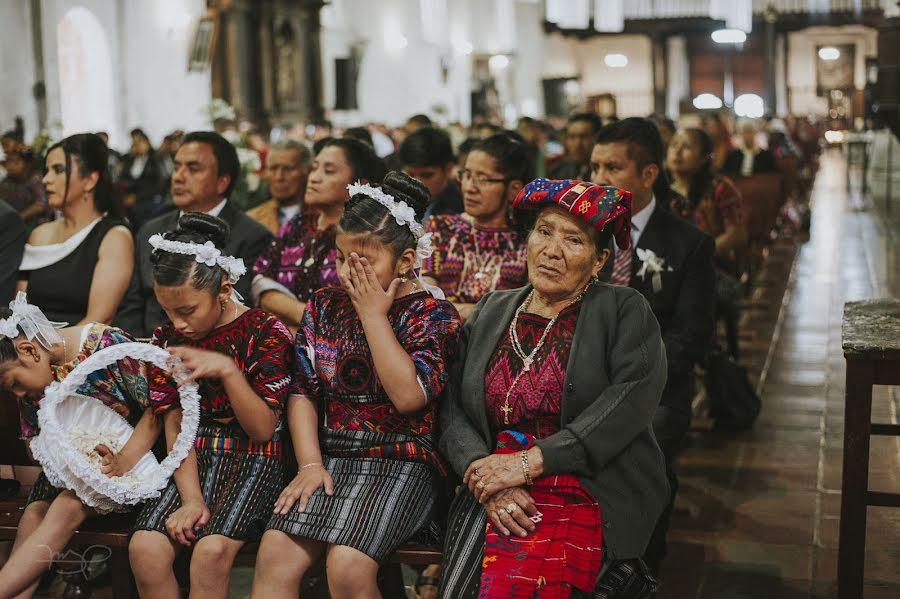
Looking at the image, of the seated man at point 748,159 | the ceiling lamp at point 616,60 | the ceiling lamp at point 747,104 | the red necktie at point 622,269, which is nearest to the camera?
the red necktie at point 622,269

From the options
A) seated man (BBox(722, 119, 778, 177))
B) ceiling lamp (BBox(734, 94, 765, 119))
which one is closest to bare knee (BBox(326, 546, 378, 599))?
seated man (BBox(722, 119, 778, 177))

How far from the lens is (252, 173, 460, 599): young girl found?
266 cm

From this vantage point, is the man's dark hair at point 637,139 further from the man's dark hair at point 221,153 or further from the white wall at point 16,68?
the white wall at point 16,68

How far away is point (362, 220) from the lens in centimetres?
278

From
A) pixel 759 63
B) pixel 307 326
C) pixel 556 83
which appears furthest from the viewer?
pixel 759 63

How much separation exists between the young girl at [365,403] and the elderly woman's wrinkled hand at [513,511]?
0.79ft

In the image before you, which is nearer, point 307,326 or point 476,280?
point 307,326

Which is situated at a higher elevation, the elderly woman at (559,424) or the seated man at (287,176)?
the seated man at (287,176)

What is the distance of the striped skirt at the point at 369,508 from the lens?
2.65 m

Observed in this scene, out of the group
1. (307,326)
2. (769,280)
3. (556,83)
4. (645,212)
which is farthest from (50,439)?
(556,83)

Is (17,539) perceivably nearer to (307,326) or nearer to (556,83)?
(307,326)

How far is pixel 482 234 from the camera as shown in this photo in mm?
3930

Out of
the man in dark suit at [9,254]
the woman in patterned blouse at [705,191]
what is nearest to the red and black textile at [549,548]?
the man in dark suit at [9,254]

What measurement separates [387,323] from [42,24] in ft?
33.2
